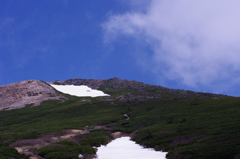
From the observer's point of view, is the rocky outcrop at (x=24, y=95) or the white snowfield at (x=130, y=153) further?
the rocky outcrop at (x=24, y=95)

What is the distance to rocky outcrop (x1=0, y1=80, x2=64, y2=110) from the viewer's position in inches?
5559

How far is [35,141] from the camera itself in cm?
4438

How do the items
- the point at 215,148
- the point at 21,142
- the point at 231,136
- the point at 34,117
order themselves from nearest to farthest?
the point at 215,148 < the point at 231,136 < the point at 21,142 < the point at 34,117

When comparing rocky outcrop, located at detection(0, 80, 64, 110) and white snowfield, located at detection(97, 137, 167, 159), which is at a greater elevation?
rocky outcrop, located at detection(0, 80, 64, 110)

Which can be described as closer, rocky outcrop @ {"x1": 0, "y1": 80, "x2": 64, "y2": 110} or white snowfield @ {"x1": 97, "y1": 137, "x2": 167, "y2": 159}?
white snowfield @ {"x1": 97, "y1": 137, "x2": 167, "y2": 159}

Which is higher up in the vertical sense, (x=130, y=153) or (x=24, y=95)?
(x=24, y=95)

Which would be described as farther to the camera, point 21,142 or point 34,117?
point 34,117

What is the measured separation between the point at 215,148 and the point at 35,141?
36415mm

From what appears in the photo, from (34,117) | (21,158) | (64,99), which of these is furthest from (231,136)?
(64,99)

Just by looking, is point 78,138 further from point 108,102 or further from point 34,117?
point 108,102

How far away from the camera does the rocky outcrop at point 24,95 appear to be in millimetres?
141188

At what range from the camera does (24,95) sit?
153 m

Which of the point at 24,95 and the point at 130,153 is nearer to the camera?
the point at 130,153

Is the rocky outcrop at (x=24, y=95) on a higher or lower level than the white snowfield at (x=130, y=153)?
higher
